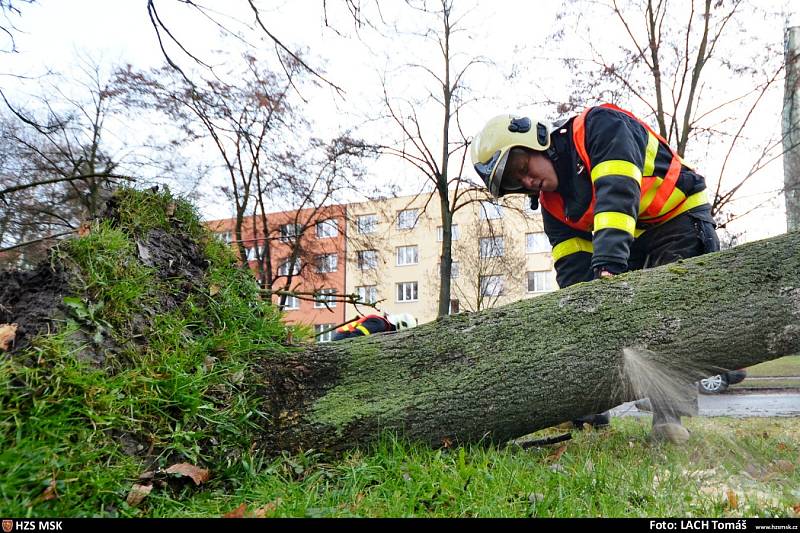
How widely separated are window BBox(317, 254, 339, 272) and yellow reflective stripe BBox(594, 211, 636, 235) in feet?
42.1

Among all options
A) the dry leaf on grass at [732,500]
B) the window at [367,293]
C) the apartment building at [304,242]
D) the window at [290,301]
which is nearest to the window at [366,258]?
the apartment building at [304,242]

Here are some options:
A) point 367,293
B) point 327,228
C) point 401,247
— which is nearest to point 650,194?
point 367,293

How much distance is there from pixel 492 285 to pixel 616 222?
2057 centimetres

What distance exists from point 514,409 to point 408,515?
833 mm

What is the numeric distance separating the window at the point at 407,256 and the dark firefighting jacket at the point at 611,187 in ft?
109

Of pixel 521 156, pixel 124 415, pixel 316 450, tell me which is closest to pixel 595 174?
pixel 521 156

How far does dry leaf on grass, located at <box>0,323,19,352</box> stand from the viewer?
71.9 inches

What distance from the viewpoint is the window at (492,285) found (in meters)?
21.9

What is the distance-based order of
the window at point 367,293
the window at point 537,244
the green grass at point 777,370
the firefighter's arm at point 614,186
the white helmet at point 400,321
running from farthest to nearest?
the window at point 537,244
the green grass at point 777,370
the white helmet at point 400,321
the window at point 367,293
the firefighter's arm at point 614,186

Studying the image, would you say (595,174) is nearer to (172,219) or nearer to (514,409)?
(514,409)

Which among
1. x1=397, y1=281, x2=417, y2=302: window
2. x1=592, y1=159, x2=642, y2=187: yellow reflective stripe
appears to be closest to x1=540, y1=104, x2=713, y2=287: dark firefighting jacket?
x1=592, y1=159, x2=642, y2=187: yellow reflective stripe

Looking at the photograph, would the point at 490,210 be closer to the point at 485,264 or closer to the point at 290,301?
the point at 485,264

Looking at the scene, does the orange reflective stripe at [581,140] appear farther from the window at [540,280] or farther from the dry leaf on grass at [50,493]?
the window at [540,280]

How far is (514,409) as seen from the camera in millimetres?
2324
